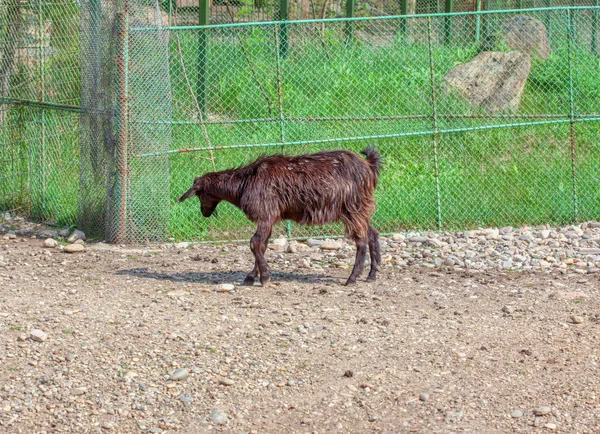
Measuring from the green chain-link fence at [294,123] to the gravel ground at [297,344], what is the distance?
4.02ft

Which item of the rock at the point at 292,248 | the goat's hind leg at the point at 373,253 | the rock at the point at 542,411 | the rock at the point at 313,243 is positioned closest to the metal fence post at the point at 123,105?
the rock at the point at 292,248

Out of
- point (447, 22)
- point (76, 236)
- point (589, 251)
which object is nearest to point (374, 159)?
point (589, 251)

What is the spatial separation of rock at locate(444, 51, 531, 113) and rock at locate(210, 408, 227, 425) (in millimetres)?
9323

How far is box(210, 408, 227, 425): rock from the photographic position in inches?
210

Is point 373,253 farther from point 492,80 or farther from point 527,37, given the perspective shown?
point 527,37

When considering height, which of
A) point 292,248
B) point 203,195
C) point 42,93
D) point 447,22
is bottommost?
point 292,248

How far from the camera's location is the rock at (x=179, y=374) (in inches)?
231

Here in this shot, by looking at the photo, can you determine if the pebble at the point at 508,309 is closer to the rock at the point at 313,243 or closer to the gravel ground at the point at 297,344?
the gravel ground at the point at 297,344

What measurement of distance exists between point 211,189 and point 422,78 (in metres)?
5.86

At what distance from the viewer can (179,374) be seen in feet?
19.3

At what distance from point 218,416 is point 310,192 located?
11.9 feet

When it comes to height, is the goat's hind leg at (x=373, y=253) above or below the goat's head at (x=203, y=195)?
below

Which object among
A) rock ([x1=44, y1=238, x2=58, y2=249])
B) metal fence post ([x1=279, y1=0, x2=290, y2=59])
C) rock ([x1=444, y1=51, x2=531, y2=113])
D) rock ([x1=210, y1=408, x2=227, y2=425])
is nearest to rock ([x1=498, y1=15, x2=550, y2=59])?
rock ([x1=444, y1=51, x2=531, y2=113])

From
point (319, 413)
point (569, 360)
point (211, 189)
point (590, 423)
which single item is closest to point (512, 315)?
point (569, 360)
